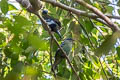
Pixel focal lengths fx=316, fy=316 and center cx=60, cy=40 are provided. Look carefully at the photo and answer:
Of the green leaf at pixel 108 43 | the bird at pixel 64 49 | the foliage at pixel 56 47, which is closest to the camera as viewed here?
the green leaf at pixel 108 43

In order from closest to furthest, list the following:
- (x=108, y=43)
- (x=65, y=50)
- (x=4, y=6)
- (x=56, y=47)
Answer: (x=108, y=43)
(x=4, y=6)
(x=65, y=50)
(x=56, y=47)

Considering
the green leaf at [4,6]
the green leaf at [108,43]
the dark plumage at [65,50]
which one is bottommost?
the dark plumage at [65,50]

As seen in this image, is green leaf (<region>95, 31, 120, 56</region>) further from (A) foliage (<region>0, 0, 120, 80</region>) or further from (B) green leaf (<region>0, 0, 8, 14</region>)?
(B) green leaf (<region>0, 0, 8, 14</region>)

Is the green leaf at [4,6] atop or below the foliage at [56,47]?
atop

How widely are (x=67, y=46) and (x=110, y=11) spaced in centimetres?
27

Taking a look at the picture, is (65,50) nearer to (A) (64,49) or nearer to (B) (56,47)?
(A) (64,49)

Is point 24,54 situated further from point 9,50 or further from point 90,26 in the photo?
point 90,26

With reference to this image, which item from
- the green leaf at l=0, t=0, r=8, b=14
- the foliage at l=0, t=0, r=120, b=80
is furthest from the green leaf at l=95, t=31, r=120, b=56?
the green leaf at l=0, t=0, r=8, b=14

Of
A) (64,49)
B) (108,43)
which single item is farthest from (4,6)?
(108,43)

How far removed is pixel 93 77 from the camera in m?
1.26

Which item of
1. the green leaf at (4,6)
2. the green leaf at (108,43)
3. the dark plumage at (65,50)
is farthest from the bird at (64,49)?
the green leaf at (108,43)

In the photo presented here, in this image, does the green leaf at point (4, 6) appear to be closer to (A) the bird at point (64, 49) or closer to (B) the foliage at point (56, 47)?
(B) the foliage at point (56, 47)

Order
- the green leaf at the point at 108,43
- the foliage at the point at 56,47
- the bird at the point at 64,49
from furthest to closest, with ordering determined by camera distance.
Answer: the bird at the point at 64,49
the foliage at the point at 56,47
the green leaf at the point at 108,43

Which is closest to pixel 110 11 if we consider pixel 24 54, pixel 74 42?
pixel 74 42
